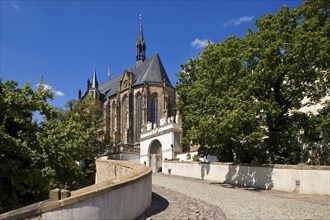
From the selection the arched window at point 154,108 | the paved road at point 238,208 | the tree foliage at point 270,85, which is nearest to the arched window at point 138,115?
the arched window at point 154,108

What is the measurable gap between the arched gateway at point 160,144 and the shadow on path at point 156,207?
2314 centimetres

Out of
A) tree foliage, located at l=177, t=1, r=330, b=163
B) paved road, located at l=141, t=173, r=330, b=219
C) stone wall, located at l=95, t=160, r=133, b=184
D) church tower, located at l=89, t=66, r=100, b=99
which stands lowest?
paved road, located at l=141, t=173, r=330, b=219

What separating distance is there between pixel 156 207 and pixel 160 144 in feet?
93.6

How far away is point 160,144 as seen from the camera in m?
38.6

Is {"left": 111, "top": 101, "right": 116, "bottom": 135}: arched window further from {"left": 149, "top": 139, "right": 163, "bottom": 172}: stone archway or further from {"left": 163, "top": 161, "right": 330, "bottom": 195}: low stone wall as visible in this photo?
{"left": 163, "top": 161, "right": 330, "bottom": 195}: low stone wall

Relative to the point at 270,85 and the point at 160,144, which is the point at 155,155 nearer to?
the point at 160,144

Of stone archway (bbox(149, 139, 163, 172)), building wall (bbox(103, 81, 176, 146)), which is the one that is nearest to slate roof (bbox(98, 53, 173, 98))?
building wall (bbox(103, 81, 176, 146))

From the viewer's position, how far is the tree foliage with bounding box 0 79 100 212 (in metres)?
15.0

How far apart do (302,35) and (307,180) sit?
6.82 meters

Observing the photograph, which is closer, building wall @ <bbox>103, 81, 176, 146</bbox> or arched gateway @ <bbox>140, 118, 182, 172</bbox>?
arched gateway @ <bbox>140, 118, 182, 172</bbox>

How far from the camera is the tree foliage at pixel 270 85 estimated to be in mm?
15766

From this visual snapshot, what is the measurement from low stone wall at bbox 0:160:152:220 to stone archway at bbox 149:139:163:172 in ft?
94.7

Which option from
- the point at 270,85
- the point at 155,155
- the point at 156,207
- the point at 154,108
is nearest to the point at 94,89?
the point at 154,108

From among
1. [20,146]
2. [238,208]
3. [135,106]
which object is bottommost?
[238,208]
